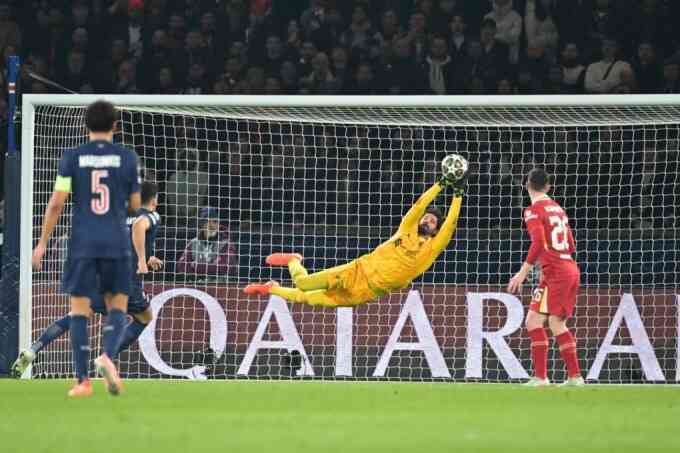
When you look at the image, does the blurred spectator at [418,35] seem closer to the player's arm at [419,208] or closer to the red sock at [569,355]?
the player's arm at [419,208]

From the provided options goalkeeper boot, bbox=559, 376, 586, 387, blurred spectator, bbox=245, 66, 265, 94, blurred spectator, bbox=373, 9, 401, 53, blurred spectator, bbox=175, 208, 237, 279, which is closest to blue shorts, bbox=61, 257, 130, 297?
goalkeeper boot, bbox=559, 376, 586, 387

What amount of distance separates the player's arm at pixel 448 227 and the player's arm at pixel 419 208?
0.17 meters

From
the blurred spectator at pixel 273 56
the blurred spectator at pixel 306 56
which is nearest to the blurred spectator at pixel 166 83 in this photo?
the blurred spectator at pixel 273 56

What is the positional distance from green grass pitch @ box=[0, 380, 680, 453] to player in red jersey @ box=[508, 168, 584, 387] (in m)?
1.01

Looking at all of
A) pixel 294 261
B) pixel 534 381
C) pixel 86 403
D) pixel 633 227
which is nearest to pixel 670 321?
pixel 633 227

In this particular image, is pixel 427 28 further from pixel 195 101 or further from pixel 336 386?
pixel 336 386

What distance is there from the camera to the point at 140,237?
10484 millimetres

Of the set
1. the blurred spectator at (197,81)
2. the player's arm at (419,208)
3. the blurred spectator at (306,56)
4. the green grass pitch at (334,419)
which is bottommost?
the green grass pitch at (334,419)

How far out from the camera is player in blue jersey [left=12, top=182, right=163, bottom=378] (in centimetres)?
1025

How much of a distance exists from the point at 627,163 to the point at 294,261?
352cm

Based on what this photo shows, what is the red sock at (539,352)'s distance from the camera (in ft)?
35.9

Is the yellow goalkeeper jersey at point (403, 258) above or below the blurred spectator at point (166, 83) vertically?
below

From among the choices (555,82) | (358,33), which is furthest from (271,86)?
(555,82)

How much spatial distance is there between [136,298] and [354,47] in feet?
19.2
